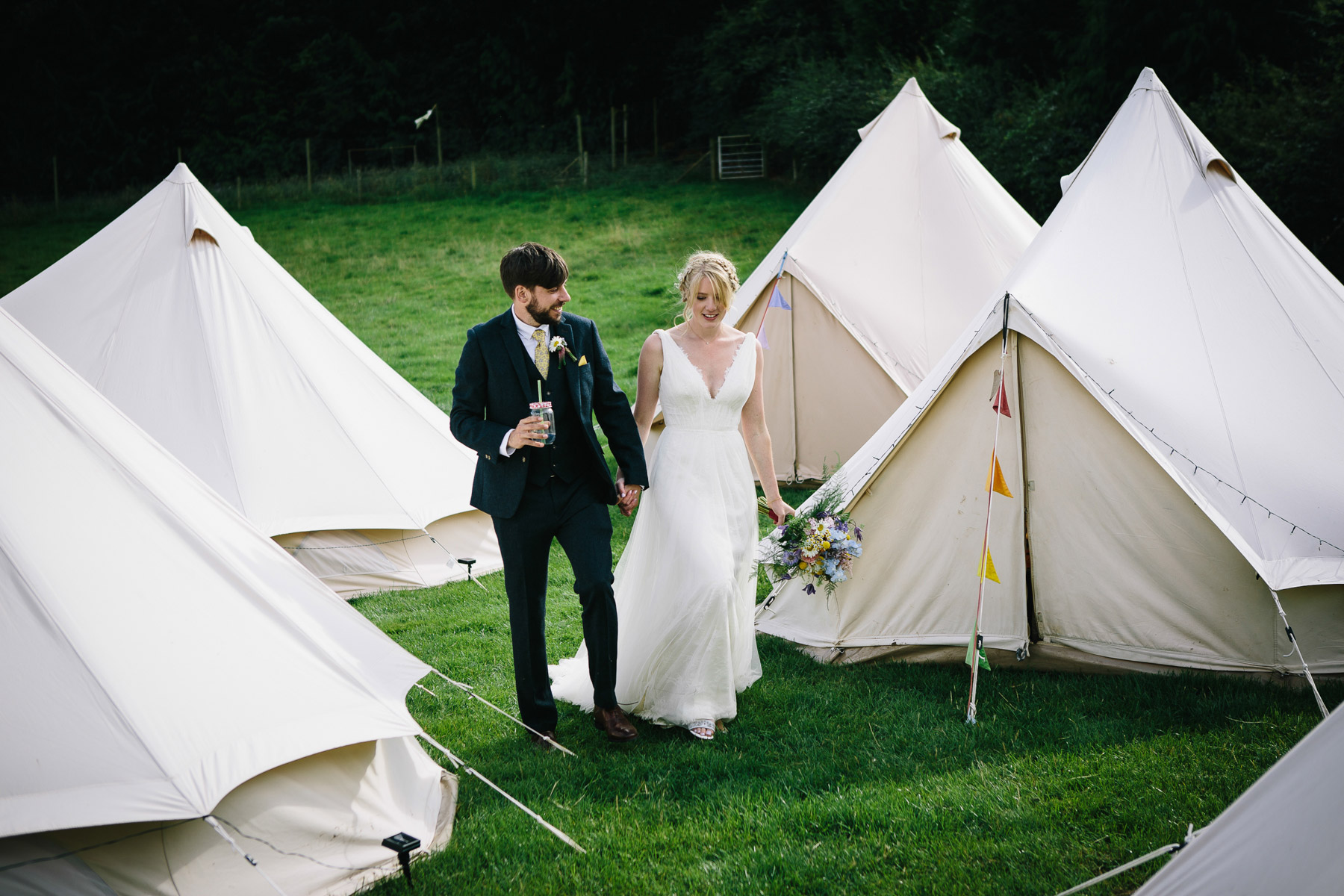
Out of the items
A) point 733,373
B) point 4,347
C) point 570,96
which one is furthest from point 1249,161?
point 570,96

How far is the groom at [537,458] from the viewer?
3.54 metres

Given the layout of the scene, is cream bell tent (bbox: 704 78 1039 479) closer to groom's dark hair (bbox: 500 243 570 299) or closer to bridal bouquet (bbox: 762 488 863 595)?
bridal bouquet (bbox: 762 488 863 595)

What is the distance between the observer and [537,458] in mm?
3561

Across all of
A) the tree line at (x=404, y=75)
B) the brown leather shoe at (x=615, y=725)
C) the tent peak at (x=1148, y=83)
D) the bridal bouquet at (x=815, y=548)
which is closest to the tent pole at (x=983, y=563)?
the bridal bouquet at (x=815, y=548)

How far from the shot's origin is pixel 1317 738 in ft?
7.07

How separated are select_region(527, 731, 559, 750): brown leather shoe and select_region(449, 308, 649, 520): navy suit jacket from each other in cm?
83

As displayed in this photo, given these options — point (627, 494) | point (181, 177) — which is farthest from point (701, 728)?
point (181, 177)

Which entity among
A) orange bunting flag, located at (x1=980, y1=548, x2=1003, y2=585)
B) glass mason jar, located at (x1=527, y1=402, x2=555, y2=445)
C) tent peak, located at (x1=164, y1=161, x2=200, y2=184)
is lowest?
orange bunting flag, located at (x1=980, y1=548, x2=1003, y2=585)

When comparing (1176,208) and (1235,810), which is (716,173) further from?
(1235,810)

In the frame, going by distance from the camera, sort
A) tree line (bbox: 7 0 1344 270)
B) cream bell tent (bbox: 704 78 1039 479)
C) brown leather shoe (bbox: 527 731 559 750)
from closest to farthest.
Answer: brown leather shoe (bbox: 527 731 559 750)
cream bell tent (bbox: 704 78 1039 479)
tree line (bbox: 7 0 1344 270)

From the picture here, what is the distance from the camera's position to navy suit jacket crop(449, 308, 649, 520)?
11.6 feet

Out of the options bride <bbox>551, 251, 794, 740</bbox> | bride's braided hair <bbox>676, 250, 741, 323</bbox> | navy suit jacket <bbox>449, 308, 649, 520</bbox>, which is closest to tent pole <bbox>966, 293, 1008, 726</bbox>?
bride <bbox>551, 251, 794, 740</bbox>

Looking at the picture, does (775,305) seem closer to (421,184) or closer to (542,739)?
(542,739)

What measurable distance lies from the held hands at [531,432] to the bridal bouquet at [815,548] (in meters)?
1.17
